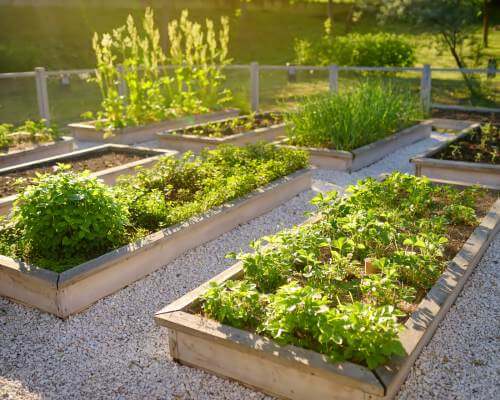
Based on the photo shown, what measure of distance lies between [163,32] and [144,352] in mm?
16818

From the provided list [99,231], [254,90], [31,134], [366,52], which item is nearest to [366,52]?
[366,52]

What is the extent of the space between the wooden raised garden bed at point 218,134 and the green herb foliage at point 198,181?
1.81 metres

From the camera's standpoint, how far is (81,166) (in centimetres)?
724

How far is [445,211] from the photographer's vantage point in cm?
518

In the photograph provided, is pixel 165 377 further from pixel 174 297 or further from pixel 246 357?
pixel 174 297

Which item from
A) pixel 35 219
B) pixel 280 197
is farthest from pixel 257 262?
pixel 280 197

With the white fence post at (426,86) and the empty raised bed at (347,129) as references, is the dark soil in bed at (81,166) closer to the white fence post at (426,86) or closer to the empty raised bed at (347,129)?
the empty raised bed at (347,129)

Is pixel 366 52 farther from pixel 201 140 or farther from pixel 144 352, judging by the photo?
pixel 144 352

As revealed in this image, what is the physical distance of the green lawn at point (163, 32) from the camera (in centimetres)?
1472

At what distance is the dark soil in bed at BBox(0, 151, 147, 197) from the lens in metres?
6.45

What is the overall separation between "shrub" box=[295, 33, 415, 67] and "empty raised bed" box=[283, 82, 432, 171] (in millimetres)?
10505

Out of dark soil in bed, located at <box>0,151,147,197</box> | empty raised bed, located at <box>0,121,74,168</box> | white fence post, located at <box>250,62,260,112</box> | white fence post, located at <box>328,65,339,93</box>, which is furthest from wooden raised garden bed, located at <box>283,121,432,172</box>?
white fence post, located at <box>250,62,260,112</box>

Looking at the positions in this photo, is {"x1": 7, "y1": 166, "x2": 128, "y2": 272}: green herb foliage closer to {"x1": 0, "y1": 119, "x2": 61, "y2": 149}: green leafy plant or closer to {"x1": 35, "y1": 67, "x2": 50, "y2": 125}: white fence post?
{"x1": 0, "y1": 119, "x2": 61, "y2": 149}: green leafy plant

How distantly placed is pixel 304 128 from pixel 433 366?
5.33m
